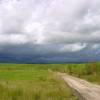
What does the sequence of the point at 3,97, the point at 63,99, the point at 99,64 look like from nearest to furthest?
the point at 3,97, the point at 63,99, the point at 99,64

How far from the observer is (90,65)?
→ 9525 cm

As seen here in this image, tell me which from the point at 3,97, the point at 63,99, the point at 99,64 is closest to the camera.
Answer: the point at 3,97

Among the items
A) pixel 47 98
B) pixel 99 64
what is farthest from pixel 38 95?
pixel 99 64

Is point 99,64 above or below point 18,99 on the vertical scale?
above

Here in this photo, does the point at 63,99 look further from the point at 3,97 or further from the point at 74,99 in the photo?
the point at 3,97

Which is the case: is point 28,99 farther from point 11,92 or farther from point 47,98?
point 11,92

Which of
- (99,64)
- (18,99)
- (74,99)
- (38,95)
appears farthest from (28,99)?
(99,64)

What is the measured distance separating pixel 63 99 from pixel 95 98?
2264mm

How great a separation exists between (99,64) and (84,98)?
69.8 meters

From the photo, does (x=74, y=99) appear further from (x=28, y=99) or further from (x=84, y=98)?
(x=28, y=99)

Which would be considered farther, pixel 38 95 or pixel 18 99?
pixel 38 95

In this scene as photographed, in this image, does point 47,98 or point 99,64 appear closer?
point 47,98

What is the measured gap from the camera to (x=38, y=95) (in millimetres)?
22000

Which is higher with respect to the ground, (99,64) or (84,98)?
(99,64)
